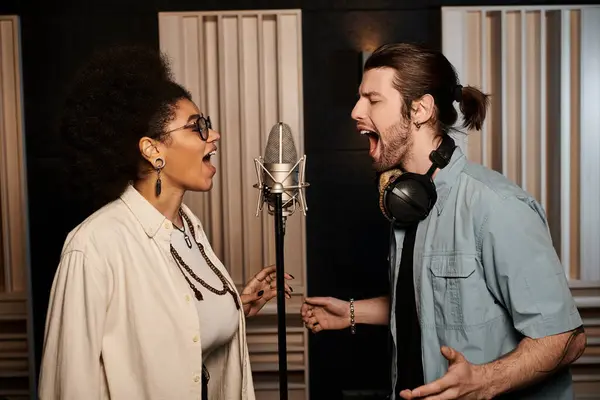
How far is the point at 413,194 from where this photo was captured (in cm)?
204

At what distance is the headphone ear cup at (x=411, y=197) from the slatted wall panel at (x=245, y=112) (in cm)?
128

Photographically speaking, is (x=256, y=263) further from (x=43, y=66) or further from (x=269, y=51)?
(x=43, y=66)

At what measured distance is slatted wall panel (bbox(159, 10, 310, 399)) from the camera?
10.8 ft

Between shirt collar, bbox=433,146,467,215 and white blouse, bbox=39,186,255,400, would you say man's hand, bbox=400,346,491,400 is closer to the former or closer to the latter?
shirt collar, bbox=433,146,467,215

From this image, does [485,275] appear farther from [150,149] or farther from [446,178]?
[150,149]

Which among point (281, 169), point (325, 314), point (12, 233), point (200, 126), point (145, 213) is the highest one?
point (200, 126)

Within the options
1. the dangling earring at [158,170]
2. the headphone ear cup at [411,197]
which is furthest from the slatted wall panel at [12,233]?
the headphone ear cup at [411,197]

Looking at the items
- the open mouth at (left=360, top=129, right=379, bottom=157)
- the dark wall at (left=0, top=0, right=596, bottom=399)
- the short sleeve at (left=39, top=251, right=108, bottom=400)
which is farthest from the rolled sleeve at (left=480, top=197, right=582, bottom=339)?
the dark wall at (left=0, top=0, right=596, bottom=399)

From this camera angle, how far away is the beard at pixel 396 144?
2178 mm

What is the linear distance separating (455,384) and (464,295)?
35 centimetres

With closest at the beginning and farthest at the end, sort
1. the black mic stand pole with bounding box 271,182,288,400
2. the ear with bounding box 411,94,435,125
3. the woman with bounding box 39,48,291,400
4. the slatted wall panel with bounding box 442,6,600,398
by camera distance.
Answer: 1. the woman with bounding box 39,48,291,400
2. the black mic stand pole with bounding box 271,182,288,400
3. the ear with bounding box 411,94,435,125
4. the slatted wall panel with bounding box 442,6,600,398

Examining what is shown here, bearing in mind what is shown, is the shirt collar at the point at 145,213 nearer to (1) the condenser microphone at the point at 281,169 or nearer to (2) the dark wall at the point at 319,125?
(1) the condenser microphone at the point at 281,169

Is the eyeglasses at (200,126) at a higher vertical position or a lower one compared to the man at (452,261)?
higher

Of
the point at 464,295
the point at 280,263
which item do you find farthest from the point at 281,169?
the point at 464,295
